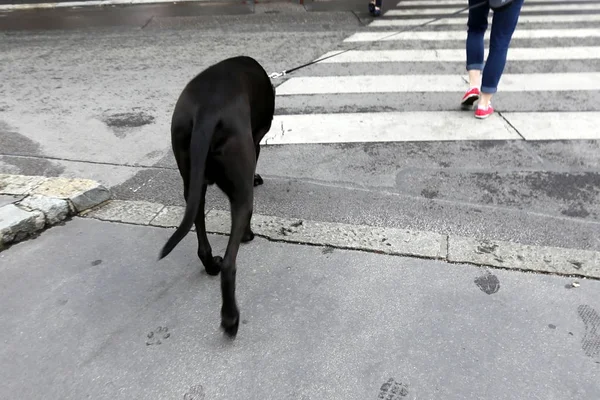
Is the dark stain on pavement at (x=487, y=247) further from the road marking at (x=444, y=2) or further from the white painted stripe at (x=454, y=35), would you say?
the road marking at (x=444, y=2)

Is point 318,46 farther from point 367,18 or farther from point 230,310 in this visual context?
point 230,310

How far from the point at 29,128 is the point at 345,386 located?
14.0 ft

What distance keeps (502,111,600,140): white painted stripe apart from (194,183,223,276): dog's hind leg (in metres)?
3.24

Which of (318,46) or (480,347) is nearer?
(480,347)

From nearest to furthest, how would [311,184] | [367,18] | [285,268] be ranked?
[285,268] < [311,184] < [367,18]

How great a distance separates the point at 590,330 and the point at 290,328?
1.53 metres

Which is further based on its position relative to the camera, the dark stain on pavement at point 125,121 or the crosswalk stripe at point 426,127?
Answer: the dark stain on pavement at point 125,121

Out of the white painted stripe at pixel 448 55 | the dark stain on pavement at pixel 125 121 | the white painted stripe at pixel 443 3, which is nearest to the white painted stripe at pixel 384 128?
the dark stain on pavement at pixel 125 121

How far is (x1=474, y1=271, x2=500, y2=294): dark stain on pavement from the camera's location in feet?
8.95

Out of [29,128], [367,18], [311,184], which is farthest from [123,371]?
[367,18]

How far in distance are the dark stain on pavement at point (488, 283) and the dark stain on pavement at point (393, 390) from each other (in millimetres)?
855

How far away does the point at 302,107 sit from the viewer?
17.3ft

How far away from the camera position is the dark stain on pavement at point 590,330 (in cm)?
233

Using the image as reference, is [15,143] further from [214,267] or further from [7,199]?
[214,267]
